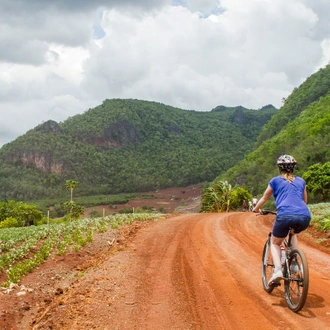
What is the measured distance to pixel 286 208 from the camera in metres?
6.50

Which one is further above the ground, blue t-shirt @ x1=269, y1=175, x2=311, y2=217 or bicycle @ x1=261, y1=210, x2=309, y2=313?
blue t-shirt @ x1=269, y1=175, x2=311, y2=217

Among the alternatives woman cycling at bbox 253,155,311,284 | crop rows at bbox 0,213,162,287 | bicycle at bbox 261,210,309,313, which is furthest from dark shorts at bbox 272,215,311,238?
crop rows at bbox 0,213,162,287

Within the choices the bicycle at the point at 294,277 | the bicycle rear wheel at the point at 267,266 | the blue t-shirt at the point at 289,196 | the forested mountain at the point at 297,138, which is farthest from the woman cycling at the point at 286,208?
the forested mountain at the point at 297,138

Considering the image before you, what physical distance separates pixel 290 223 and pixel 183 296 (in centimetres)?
240

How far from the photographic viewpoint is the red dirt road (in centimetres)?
595

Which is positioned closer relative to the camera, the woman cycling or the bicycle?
the bicycle

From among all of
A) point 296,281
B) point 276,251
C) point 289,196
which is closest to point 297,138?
point 276,251

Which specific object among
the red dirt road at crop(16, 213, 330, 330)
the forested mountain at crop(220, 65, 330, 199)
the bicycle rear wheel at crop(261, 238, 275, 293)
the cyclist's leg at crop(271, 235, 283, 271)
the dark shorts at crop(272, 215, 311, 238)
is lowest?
the red dirt road at crop(16, 213, 330, 330)

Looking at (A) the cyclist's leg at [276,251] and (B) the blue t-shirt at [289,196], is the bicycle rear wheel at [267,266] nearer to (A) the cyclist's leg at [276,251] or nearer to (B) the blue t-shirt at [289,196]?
(A) the cyclist's leg at [276,251]

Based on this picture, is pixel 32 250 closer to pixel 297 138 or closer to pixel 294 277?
pixel 294 277

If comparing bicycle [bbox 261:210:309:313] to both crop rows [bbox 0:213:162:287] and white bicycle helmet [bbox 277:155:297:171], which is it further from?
crop rows [bbox 0:213:162:287]

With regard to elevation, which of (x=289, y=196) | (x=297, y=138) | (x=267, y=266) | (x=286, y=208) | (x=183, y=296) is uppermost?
(x=297, y=138)

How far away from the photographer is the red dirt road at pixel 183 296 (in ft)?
19.5

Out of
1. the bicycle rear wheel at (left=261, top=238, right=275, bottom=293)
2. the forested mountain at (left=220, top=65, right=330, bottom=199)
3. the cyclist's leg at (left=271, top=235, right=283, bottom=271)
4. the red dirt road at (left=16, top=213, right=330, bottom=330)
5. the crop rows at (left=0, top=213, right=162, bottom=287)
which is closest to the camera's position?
the red dirt road at (left=16, top=213, right=330, bottom=330)
